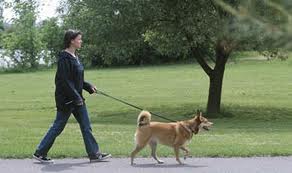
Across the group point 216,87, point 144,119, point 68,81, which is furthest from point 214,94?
point 68,81

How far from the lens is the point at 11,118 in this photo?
21750mm

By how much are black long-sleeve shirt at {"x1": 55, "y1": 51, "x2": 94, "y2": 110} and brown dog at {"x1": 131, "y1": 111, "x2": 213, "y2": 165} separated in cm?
99

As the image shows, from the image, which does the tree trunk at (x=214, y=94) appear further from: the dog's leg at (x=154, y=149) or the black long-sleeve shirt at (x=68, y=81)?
the black long-sleeve shirt at (x=68, y=81)

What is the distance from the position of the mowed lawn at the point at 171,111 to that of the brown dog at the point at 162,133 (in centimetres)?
102

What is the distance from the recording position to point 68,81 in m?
9.24

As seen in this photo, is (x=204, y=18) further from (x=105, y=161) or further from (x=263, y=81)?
(x=263, y=81)

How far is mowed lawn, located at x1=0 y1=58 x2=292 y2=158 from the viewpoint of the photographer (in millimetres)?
11538

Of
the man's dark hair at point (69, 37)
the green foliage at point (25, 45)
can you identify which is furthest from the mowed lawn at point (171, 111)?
the green foliage at point (25, 45)

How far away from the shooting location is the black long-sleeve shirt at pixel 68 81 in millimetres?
9219

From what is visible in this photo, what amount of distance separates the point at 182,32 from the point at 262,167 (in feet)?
36.6

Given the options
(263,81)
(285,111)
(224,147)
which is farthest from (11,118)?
(263,81)

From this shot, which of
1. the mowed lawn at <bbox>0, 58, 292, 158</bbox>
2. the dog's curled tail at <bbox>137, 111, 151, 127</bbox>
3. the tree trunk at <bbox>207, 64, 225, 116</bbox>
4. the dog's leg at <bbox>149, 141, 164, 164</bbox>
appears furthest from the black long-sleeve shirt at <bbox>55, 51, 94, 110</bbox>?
the tree trunk at <bbox>207, 64, 225, 116</bbox>

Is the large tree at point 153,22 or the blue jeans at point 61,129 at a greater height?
the large tree at point 153,22

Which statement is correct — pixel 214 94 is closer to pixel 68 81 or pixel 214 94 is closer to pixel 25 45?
pixel 68 81
